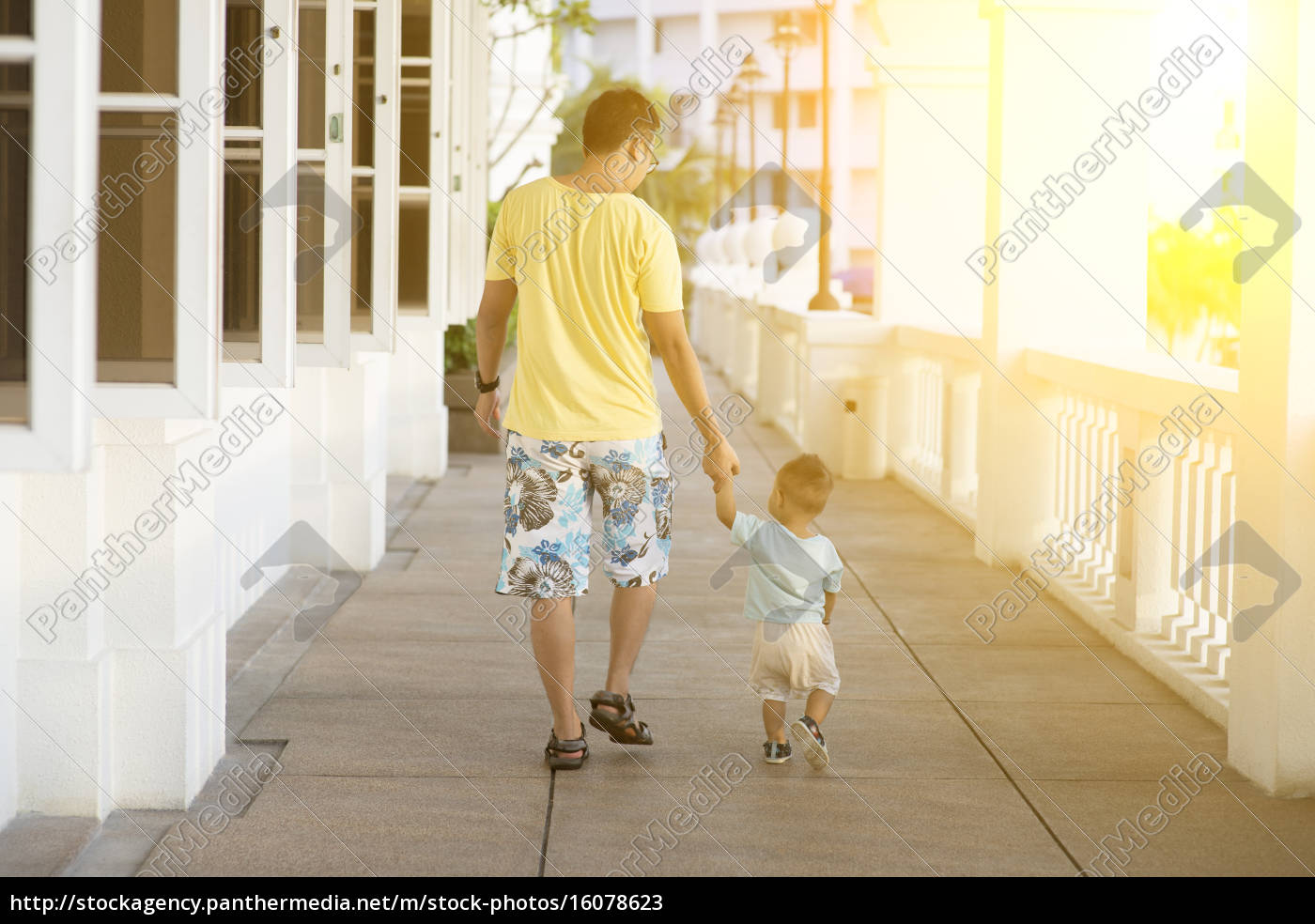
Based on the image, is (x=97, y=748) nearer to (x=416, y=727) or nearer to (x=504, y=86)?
(x=416, y=727)

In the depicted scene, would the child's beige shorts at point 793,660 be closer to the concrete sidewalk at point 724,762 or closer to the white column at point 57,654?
the concrete sidewalk at point 724,762

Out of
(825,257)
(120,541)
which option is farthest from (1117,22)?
(825,257)

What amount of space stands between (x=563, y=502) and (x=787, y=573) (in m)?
0.63

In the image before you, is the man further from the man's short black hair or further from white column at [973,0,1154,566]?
white column at [973,0,1154,566]

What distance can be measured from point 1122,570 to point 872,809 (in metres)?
2.44

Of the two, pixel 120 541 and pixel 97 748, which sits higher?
pixel 120 541

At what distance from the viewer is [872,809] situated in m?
4.00

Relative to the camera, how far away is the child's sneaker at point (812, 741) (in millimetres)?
4289

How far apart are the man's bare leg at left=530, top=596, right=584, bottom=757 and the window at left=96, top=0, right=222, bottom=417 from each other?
1076mm

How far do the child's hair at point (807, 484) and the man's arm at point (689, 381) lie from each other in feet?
0.49

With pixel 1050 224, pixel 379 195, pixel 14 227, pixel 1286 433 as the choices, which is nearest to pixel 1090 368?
pixel 1050 224

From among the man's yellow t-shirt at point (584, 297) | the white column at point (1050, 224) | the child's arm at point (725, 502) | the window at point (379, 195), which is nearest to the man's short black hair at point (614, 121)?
the man's yellow t-shirt at point (584, 297)

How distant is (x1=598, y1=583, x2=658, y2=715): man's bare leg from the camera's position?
14.4 feet

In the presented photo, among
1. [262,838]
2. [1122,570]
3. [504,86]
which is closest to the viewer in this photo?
[262,838]
